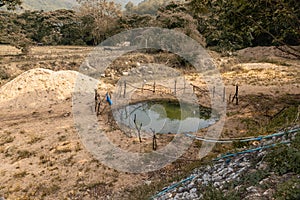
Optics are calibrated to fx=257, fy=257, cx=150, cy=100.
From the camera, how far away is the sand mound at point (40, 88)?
42.6 feet

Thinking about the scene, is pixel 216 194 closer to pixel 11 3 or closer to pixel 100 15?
pixel 11 3

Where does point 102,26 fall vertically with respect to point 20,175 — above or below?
above

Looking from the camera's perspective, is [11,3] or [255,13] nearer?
[255,13]

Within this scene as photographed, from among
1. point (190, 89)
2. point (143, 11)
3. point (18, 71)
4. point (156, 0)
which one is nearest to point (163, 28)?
point (190, 89)

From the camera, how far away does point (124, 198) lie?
19.1 ft

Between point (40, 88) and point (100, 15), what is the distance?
1762cm

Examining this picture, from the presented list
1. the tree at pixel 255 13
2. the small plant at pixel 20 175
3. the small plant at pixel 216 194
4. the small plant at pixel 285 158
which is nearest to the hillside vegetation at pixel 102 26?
the tree at pixel 255 13

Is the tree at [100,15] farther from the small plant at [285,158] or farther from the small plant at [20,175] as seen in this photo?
the small plant at [285,158]

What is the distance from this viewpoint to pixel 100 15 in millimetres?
29031

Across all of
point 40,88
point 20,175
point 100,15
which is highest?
point 100,15

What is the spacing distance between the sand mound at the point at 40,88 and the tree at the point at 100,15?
1518cm

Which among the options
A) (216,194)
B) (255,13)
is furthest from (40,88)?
(216,194)

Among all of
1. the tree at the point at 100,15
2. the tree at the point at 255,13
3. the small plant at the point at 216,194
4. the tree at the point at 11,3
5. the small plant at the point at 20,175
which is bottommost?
the small plant at the point at 20,175

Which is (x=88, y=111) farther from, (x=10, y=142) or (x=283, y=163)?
(x=283, y=163)
